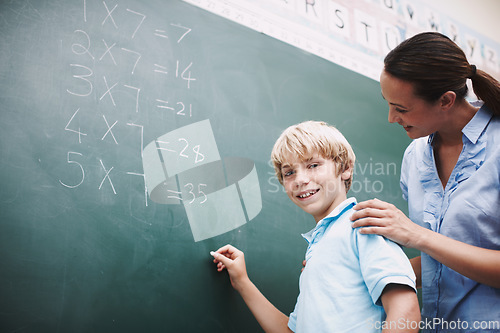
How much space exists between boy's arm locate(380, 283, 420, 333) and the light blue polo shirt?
0.07 ft

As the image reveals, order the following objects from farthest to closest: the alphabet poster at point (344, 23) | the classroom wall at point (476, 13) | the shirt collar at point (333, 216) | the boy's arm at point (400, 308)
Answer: the classroom wall at point (476, 13)
the alphabet poster at point (344, 23)
the shirt collar at point (333, 216)
the boy's arm at point (400, 308)

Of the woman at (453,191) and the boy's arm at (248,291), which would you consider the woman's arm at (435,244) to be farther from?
the boy's arm at (248,291)

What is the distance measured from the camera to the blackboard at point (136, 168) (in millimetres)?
936

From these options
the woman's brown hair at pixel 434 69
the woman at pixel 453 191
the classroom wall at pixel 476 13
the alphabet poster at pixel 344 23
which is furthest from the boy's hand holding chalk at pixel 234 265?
the classroom wall at pixel 476 13

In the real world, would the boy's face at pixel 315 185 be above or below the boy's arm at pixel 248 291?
above

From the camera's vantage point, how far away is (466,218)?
99 centimetres

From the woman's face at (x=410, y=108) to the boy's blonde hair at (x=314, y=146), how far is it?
174 mm

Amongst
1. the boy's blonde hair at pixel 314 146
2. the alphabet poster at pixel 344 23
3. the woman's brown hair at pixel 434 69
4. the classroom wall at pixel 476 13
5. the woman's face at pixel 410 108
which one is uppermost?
the classroom wall at pixel 476 13

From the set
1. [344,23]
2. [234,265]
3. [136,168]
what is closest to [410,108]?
[234,265]

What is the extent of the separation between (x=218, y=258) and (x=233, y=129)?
0.44 metres

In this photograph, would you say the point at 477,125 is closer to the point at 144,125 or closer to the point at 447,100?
the point at 447,100

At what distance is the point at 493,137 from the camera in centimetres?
102

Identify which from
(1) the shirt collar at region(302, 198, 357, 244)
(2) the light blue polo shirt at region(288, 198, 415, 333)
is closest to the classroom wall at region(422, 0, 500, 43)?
(1) the shirt collar at region(302, 198, 357, 244)

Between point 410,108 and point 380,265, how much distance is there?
46 centimetres
